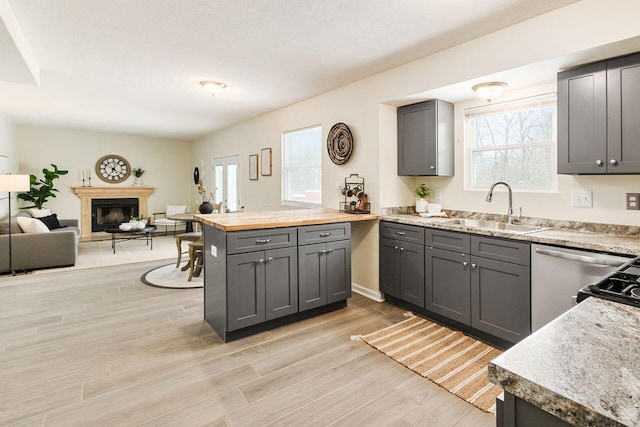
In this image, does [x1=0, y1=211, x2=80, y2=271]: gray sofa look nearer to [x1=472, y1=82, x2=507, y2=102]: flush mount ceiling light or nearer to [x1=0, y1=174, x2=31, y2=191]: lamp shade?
[x1=0, y1=174, x2=31, y2=191]: lamp shade

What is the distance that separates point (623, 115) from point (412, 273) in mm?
1948

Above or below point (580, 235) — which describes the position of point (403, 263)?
below

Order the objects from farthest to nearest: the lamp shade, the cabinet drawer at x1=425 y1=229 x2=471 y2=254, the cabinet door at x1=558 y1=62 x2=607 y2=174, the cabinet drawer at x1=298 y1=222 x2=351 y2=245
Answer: the lamp shade
the cabinet drawer at x1=298 y1=222 x2=351 y2=245
the cabinet drawer at x1=425 y1=229 x2=471 y2=254
the cabinet door at x1=558 y1=62 x2=607 y2=174

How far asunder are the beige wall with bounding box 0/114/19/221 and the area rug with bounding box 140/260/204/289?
10.2ft

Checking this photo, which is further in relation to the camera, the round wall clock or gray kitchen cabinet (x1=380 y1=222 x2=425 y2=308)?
the round wall clock

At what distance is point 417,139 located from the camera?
3.60 meters

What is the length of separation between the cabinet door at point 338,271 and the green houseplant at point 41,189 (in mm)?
6622

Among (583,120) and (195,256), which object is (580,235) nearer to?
(583,120)

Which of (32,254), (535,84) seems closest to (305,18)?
(535,84)

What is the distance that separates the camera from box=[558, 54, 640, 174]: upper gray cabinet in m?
2.23

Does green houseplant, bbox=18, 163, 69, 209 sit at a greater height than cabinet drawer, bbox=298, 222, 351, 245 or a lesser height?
greater

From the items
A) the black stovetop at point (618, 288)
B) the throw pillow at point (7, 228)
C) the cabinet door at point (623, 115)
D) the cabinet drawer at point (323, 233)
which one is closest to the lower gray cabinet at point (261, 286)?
the cabinet drawer at point (323, 233)

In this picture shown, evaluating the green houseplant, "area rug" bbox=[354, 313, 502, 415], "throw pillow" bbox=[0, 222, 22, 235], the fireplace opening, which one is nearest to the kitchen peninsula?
"area rug" bbox=[354, 313, 502, 415]

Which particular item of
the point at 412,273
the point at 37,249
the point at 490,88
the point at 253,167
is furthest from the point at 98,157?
the point at 490,88
